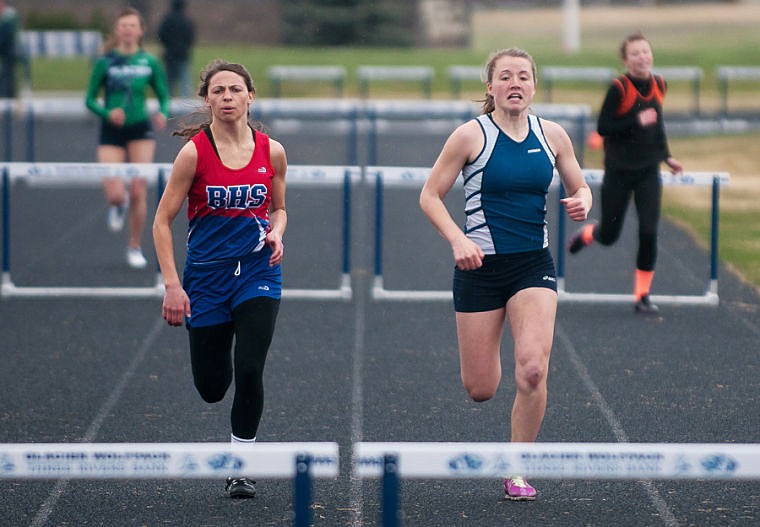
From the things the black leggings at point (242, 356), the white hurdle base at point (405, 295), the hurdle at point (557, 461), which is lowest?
the white hurdle base at point (405, 295)

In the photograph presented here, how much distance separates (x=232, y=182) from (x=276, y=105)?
13.2 meters

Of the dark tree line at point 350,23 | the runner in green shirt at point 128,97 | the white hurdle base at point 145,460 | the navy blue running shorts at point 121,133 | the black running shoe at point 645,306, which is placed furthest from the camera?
the dark tree line at point 350,23

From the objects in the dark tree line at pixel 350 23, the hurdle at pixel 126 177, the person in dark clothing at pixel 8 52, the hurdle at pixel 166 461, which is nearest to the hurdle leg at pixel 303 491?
the hurdle at pixel 166 461

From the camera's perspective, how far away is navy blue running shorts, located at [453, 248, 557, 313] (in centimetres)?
580

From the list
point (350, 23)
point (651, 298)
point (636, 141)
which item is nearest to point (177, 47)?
point (350, 23)

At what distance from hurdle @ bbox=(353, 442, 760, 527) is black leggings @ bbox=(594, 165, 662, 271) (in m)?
5.92

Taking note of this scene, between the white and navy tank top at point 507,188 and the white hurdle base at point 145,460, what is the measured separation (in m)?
2.08

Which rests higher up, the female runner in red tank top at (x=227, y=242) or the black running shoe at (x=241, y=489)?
the female runner in red tank top at (x=227, y=242)

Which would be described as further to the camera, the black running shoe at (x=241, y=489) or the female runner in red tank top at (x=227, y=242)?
the black running shoe at (x=241, y=489)

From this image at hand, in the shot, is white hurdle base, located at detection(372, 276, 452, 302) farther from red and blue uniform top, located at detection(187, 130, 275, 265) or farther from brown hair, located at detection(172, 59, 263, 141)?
red and blue uniform top, located at detection(187, 130, 275, 265)

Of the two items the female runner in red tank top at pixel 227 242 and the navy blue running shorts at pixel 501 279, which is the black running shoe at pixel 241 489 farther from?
the navy blue running shorts at pixel 501 279

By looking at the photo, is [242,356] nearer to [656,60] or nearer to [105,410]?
[105,410]

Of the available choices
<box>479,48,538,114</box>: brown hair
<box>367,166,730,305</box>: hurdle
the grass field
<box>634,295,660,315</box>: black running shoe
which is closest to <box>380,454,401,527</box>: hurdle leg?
<box>479,48,538,114</box>: brown hair

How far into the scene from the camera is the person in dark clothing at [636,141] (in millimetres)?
9656
